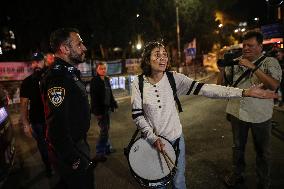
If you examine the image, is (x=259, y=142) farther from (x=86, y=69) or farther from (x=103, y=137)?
(x=86, y=69)

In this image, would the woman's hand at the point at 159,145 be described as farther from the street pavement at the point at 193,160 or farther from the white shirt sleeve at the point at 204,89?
→ the street pavement at the point at 193,160

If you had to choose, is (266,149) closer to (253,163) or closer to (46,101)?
(253,163)

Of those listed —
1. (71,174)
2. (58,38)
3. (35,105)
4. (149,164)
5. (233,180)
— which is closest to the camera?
(71,174)

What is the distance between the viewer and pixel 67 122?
9.36 ft

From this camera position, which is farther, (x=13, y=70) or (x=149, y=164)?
(x=13, y=70)

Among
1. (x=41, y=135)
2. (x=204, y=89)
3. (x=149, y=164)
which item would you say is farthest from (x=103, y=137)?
(x=204, y=89)

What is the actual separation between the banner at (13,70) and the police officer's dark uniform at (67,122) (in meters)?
14.9

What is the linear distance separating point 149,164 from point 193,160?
9.87 ft

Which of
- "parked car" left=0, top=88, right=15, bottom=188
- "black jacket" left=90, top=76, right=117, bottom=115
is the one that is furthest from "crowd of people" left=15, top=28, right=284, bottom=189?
"black jacket" left=90, top=76, right=117, bottom=115

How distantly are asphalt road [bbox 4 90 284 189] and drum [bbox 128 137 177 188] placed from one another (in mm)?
1807

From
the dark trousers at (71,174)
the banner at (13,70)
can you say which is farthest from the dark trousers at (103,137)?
the banner at (13,70)

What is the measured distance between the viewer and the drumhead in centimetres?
343

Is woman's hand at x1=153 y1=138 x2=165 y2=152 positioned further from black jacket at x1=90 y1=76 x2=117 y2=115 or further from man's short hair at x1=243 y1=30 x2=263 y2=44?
black jacket at x1=90 y1=76 x2=117 y2=115

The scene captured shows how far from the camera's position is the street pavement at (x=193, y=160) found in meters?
5.37
